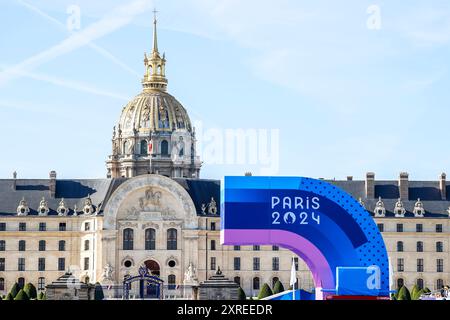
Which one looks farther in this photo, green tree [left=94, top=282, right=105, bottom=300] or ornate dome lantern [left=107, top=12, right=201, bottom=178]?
ornate dome lantern [left=107, top=12, right=201, bottom=178]

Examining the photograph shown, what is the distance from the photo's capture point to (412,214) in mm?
128500

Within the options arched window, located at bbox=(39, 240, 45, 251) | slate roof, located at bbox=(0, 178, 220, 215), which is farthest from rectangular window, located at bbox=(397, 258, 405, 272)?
arched window, located at bbox=(39, 240, 45, 251)

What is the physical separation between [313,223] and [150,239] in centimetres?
6432

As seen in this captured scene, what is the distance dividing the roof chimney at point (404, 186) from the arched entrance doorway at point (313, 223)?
66628mm

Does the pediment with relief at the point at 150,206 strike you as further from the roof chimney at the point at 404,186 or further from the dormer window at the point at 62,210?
the roof chimney at the point at 404,186

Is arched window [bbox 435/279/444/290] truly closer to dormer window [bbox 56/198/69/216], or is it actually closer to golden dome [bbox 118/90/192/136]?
dormer window [bbox 56/198/69/216]

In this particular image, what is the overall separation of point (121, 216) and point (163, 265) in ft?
19.8

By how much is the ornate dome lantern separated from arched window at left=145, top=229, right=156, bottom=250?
2932cm

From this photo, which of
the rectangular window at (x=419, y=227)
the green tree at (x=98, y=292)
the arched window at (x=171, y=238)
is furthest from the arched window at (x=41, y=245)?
the rectangular window at (x=419, y=227)

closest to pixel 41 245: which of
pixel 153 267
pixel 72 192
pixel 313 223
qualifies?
pixel 72 192

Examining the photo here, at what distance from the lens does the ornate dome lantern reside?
6225 inches

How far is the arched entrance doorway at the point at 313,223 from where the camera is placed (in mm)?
62344
